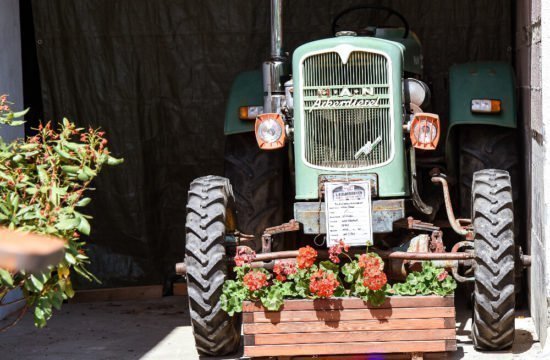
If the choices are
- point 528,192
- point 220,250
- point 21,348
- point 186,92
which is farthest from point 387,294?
point 186,92

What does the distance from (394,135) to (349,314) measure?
3.69ft

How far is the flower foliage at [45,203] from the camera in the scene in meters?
5.66

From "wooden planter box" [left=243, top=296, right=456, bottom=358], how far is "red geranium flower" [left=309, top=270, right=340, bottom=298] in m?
0.07

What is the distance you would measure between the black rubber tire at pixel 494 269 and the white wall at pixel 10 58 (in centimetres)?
350

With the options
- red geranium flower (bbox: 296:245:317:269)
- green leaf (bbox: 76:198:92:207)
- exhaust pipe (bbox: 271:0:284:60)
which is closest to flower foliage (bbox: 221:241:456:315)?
red geranium flower (bbox: 296:245:317:269)

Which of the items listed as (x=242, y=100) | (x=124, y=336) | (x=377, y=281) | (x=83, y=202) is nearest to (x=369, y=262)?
(x=377, y=281)

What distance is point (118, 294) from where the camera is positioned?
31.1 feet

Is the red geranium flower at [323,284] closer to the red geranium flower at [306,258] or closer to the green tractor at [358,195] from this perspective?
the red geranium flower at [306,258]

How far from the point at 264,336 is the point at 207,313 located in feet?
1.36

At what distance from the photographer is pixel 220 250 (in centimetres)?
665

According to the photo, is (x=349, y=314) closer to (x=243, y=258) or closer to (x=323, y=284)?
(x=323, y=284)

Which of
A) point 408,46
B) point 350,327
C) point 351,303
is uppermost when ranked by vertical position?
point 408,46

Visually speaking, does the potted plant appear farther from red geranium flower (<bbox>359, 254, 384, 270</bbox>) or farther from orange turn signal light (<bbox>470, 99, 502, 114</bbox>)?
orange turn signal light (<bbox>470, 99, 502, 114</bbox>)

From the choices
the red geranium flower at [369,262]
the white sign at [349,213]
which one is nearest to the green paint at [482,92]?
the white sign at [349,213]
